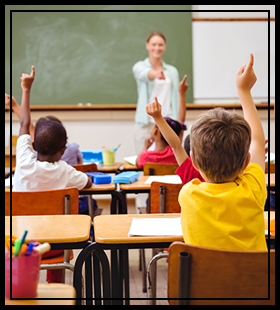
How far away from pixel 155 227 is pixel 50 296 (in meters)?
0.59

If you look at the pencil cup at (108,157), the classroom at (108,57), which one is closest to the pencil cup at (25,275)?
the pencil cup at (108,157)

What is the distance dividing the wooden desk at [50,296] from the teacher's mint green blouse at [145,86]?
13.1ft

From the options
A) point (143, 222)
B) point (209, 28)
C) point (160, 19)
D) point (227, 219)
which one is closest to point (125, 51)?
point (160, 19)

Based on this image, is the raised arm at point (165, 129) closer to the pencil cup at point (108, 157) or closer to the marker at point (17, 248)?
the marker at point (17, 248)

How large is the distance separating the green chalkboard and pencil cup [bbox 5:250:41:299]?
4.77m

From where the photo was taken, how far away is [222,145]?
105 cm

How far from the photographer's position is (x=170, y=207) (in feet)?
6.46

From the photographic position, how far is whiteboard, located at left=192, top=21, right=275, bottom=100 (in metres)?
5.56

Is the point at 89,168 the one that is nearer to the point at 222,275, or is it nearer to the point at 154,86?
the point at 222,275

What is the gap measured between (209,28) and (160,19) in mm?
715

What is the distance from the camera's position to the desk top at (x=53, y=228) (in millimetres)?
1244

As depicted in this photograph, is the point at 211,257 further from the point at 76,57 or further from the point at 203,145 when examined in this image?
the point at 76,57

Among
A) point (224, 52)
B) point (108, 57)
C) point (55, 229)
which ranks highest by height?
point (224, 52)

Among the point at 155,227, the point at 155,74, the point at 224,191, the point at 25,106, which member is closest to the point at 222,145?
the point at 224,191
